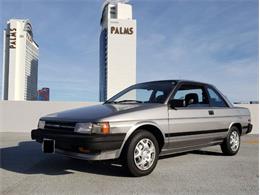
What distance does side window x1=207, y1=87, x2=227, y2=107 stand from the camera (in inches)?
269

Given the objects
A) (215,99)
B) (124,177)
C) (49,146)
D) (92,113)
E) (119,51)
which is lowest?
(124,177)

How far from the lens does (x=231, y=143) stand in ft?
23.6

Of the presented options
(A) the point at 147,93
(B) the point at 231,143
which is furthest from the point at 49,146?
(B) the point at 231,143

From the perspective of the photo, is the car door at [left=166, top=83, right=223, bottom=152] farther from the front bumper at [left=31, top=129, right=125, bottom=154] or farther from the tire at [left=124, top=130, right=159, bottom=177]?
the front bumper at [left=31, top=129, right=125, bottom=154]

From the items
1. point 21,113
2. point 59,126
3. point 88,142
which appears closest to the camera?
point 88,142

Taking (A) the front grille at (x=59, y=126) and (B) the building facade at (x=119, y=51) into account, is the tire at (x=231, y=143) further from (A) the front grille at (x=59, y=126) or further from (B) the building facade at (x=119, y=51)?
(B) the building facade at (x=119, y=51)

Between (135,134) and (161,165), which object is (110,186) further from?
(161,165)

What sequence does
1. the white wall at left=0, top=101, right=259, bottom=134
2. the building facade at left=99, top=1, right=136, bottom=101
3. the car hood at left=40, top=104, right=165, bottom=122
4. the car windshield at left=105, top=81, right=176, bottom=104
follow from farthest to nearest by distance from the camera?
the building facade at left=99, top=1, right=136, bottom=101 < the white wall at left=0, top=101, right=259, bottom=134 < the car windshield at left=105, top=81, right=176, bottom=104 < the car hood at left=40, top=104, right=165, bottom=122

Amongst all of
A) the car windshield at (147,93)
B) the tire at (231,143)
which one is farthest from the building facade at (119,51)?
the car windshield at (147,93)

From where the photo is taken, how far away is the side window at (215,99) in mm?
6828

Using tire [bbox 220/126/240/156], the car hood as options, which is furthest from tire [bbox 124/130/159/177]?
tire [bbox 220/126/240/156]

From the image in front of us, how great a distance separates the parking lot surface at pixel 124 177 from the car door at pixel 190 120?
0.45m

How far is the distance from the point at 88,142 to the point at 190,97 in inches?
101

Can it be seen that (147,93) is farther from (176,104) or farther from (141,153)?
(141,153)
